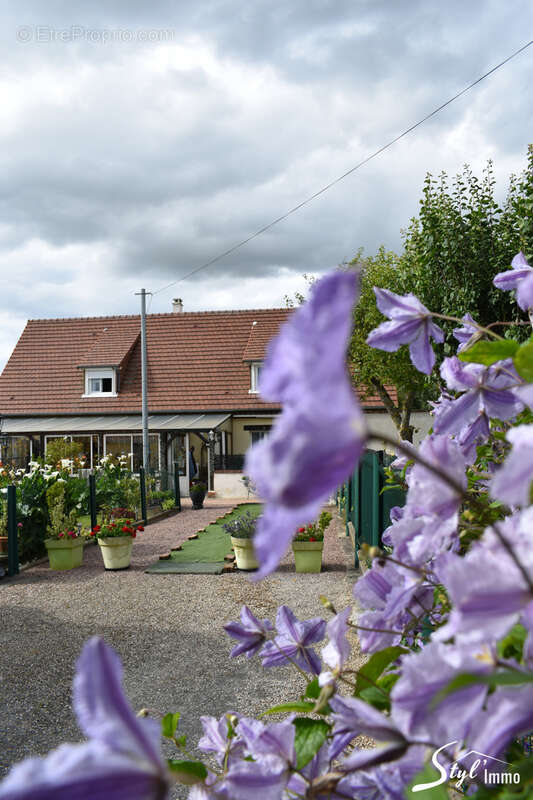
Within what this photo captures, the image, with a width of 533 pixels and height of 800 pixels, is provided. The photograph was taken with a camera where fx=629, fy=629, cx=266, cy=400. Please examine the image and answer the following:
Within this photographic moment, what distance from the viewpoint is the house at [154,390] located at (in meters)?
23.0

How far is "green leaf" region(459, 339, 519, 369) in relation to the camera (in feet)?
2.49

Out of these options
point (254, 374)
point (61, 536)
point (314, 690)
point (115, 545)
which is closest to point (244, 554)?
point (115, 545)

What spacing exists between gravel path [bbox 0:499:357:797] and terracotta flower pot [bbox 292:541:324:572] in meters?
0.20

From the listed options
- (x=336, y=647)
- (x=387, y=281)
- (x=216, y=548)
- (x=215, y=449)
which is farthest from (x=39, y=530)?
(x=387, y=281)

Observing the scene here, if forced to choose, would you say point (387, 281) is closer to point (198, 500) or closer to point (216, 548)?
point (198, 500)

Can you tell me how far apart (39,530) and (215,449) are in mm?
12998

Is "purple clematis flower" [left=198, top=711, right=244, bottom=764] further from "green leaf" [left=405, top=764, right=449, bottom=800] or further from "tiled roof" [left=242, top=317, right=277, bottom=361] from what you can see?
"tiled roof" [left=242, top=317, right=277, bottom=361]

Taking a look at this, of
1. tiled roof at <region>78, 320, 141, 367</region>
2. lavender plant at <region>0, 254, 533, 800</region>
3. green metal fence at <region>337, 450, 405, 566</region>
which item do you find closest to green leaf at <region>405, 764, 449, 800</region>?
lavender plant at <region>0, 254, 533, 800</region>

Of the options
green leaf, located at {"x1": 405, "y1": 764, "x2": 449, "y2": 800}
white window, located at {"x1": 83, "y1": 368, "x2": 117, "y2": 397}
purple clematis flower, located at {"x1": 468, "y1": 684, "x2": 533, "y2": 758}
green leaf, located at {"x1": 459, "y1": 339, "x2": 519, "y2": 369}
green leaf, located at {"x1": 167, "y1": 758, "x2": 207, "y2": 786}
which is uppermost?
white window, located at {"x1": 83, "y1": 368, "x2": 117, "y2": 397}

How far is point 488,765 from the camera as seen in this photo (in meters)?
0.72

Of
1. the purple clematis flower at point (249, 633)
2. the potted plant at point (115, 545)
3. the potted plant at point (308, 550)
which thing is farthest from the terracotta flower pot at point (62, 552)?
the purple clematis flower at point (249, 633)

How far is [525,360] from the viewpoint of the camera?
578 millimetres

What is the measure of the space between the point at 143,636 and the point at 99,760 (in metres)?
6.50

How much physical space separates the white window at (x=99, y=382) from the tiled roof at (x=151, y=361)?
30 centimetres
